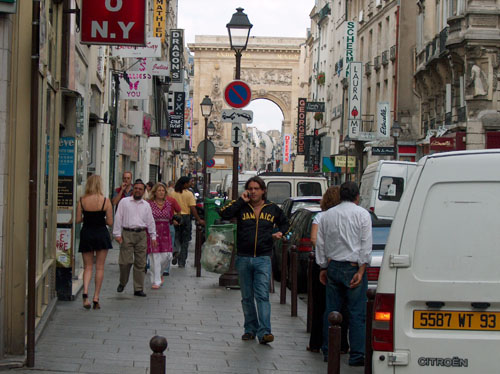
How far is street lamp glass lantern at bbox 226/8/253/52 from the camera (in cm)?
1568

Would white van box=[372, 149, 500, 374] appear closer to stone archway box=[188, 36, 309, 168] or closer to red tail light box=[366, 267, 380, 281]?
red tail light box=[366, 267, 380, 281]

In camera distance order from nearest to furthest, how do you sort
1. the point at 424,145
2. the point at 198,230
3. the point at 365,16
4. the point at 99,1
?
the point at 99,1, the point at 198,230, the point at 424,145, the point at 365,16

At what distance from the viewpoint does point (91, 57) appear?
19.3 m

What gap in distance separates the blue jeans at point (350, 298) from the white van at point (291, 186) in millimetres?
14864

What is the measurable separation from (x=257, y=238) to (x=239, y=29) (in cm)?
694

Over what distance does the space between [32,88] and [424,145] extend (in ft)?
117

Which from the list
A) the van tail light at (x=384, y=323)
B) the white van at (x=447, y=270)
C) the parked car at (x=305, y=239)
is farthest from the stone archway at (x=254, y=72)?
the white van at (x=447, y=270)

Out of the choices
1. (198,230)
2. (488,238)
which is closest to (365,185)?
(198,230)

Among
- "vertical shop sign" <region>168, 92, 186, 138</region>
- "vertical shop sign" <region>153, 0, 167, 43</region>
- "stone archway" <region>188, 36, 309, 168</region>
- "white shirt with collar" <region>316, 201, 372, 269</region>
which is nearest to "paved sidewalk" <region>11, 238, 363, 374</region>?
"white shirt with collar" <region>316, 201, 372, 269</region>

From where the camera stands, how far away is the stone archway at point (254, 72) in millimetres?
100062

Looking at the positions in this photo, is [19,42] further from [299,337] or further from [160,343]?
[299,337]

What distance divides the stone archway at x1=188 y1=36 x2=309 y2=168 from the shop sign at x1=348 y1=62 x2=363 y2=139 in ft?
160

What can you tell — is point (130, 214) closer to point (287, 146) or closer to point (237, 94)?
point (237, 94)

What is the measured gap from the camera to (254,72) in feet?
340
